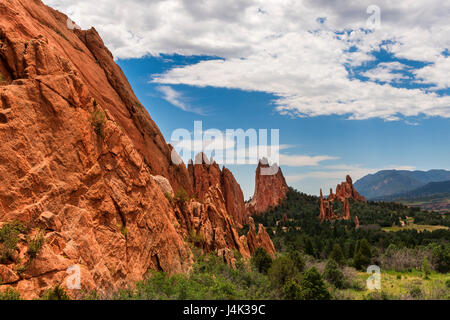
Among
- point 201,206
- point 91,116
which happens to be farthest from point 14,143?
point 201,206

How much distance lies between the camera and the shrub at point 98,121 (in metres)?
17.4

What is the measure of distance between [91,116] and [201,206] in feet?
68.5

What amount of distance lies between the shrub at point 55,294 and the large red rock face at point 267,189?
125 metres

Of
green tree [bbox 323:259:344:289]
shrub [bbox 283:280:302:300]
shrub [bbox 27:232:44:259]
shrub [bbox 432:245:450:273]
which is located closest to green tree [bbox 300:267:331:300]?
shrub [bbox 283:280:302:300]

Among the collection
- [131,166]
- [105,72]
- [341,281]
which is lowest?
[341,281]

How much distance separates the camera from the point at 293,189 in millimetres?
170000

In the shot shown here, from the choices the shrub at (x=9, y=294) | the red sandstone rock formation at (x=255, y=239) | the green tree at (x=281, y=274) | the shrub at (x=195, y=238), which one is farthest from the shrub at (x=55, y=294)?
the red sandstone rock formation at (x=255, y=239)

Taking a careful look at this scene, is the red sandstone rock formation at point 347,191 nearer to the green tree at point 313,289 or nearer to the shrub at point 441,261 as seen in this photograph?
the shrub at point 441,261

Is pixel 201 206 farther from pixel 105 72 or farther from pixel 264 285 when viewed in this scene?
pixel 105 72

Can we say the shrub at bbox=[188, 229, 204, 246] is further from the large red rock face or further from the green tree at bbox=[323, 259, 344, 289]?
the large red rock face

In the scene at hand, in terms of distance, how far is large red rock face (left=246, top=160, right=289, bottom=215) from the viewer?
14262cm

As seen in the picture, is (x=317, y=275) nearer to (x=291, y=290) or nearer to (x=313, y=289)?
(x=313, y=289)

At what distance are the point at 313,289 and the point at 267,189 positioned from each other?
402 feet
